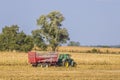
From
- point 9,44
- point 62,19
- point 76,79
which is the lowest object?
point 76,79

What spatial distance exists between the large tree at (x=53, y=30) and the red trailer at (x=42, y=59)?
55.5m

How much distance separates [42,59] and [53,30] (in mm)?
59698

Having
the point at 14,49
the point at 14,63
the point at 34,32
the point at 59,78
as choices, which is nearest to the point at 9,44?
the point at 14,49

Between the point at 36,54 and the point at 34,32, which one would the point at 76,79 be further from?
the point at 34,32

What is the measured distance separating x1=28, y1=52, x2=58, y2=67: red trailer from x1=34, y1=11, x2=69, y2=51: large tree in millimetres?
55511

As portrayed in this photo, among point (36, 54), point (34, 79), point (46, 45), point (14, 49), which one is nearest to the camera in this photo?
point (34, 79)

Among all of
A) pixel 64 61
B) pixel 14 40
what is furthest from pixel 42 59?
pixel 14 40

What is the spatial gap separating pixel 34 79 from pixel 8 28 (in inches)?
2391

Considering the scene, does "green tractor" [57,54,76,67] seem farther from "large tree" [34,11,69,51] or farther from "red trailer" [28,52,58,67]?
"large tree" [34,11,69,51]

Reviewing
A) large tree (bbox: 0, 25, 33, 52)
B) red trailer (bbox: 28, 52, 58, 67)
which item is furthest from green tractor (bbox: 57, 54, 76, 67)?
large tree (bbox: 0, 25, 33, 52)

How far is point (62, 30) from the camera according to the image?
105m

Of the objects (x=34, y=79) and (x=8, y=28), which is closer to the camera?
(x=34, y=79)

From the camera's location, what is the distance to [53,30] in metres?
Answer: 107

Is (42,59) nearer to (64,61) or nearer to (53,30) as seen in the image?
(64,61)
